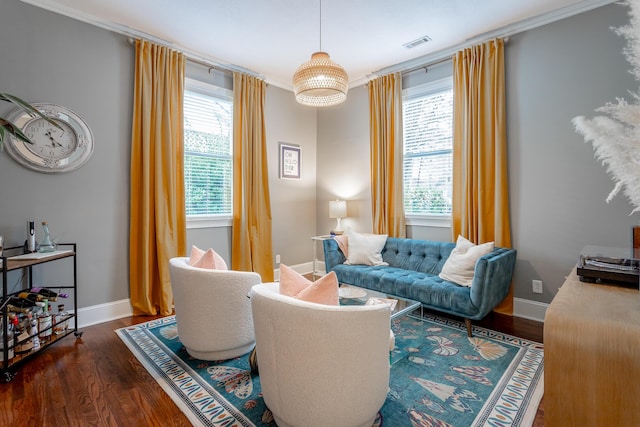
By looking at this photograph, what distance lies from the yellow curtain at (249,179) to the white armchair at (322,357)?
8.72ft

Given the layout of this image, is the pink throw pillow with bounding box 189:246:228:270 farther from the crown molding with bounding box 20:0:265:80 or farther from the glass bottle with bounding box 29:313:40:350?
the crown molding with bounding box 20:0:265:80

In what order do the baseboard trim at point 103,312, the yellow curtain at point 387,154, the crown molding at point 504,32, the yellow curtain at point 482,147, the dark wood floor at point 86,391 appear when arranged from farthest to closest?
the yellow curtain at point 387,154 < the yellow curtain at point 482,147 < the baseboard trim at point 103,312 < the crown molding at point 504,32 < the dark wood floor at point 86,391

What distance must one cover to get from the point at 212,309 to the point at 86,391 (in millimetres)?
873

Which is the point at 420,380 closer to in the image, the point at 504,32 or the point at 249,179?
the point at 249,179

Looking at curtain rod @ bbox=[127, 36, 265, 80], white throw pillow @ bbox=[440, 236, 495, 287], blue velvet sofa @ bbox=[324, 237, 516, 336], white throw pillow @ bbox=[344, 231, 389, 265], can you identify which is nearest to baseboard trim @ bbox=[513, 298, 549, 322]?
blue velvet sofa @ bbox=[324, 237, 516, 336]

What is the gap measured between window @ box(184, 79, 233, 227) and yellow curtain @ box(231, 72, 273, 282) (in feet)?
0.38

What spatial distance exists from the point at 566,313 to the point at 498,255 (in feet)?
6.78

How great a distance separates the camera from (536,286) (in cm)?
309

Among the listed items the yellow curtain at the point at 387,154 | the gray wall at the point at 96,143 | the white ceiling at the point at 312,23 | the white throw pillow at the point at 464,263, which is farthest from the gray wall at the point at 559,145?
the gray wall at the point at 96,143

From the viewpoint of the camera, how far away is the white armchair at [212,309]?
7.10 feet

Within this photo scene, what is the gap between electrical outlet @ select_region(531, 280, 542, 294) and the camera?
3.07m

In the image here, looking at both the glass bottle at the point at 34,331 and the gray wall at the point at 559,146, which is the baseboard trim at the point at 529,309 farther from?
the glass bottle at the point at 34,331

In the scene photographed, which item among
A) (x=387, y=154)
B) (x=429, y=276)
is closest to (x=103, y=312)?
(x=429, y=276)

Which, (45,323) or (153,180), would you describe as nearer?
(45,323)
